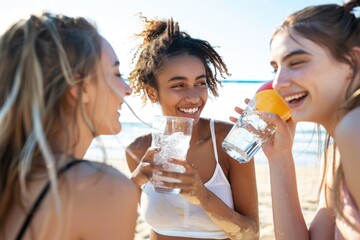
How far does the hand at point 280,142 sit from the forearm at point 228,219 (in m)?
0.47

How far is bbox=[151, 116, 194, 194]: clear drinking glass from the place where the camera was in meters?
2.62

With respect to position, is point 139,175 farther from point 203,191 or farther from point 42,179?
point 42,179

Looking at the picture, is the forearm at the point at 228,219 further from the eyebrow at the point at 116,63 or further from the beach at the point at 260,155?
the eyebrow at the point at 116,63

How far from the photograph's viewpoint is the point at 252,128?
9.50ft

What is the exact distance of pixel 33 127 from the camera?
1675 mm

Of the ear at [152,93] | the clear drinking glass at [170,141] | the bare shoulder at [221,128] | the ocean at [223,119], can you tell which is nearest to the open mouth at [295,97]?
the ocean at [223,119]

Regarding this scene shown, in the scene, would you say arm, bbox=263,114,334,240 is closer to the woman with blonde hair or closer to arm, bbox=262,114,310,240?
arm, bbox=262,114,310,240

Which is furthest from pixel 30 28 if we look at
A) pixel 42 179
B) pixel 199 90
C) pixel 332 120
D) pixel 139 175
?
pixel 199 90

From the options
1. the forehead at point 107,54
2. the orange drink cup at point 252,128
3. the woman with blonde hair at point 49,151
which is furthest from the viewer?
the orange drink cup at point 252,128

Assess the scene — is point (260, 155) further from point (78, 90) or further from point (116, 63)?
point (78, 90)

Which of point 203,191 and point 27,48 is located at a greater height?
point 27,48

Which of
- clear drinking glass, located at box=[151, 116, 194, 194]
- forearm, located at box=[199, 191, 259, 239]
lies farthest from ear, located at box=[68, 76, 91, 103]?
forearm, located at box=[199, 191, 259, 239]

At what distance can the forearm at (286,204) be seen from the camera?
9.01 feet

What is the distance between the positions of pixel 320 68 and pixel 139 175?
1242mm
